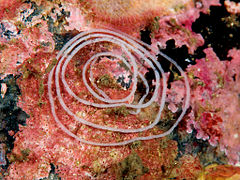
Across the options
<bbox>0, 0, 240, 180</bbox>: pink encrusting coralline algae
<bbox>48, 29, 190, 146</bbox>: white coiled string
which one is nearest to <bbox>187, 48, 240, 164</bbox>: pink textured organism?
<bbox>0, 0, 240, 180</bbox>: pink encrusting coralline algae

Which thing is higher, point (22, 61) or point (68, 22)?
point (68, 22)

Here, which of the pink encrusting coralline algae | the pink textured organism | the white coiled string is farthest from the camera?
the pink textured organism

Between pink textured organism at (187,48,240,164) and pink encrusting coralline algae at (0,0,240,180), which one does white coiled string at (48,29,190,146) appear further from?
pink textured organism at (187,48,240,164)

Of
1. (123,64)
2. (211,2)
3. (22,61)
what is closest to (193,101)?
(123,64)

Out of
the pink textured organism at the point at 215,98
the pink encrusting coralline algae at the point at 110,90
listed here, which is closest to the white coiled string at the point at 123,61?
the pink encrusting coralline algae at the point at 110,90

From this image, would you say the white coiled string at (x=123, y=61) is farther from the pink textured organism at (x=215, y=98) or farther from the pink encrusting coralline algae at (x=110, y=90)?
the pink textured organism at (x=215, y=98)

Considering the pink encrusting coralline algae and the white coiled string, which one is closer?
the pink encrusting coralline algae

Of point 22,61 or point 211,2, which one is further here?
point 211,2

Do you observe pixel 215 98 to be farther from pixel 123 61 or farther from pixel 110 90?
pixel 110 90

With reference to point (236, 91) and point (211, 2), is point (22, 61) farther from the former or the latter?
point (236, 91)
